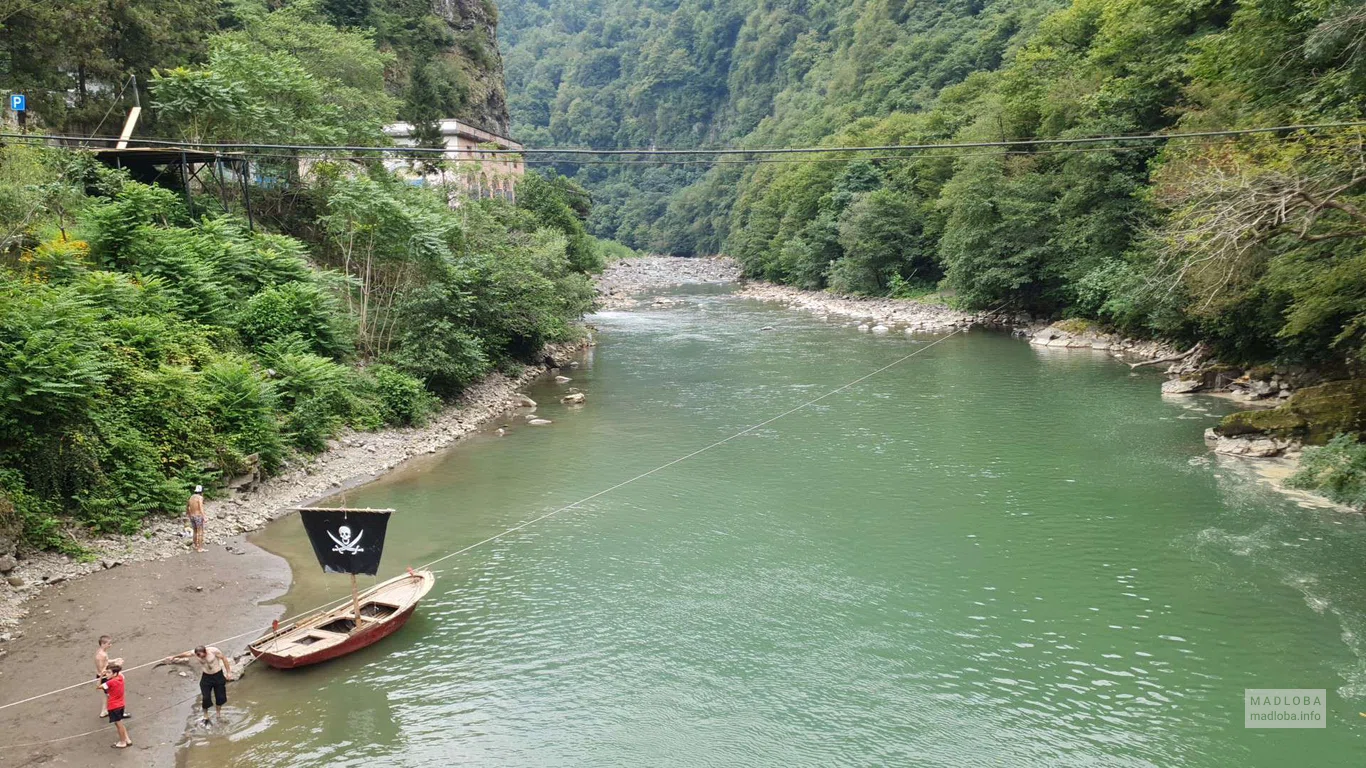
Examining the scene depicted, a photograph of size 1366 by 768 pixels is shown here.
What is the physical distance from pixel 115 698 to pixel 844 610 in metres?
9.54

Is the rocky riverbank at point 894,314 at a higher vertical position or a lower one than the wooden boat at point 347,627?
higher

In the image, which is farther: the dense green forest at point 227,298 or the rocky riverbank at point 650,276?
the rocky riverbank at point 650,276

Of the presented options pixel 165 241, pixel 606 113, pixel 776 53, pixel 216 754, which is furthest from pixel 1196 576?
pixel 606 113

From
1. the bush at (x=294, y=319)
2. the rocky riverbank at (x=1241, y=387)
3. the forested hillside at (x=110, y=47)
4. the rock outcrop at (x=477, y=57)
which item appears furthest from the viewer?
the rock outcrop at (x=477, y=57)

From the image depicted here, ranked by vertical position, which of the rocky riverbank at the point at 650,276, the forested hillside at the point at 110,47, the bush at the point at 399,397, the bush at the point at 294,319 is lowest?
the bush at the point at 399,397

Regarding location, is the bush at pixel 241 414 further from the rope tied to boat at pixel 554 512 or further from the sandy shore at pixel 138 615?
the rope tied to boat at pixel 554 512

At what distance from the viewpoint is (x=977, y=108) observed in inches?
2035

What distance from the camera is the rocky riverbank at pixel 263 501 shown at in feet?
43.3

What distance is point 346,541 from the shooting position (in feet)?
39.9

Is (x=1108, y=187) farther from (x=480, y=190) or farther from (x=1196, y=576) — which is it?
(x=480, y=190)

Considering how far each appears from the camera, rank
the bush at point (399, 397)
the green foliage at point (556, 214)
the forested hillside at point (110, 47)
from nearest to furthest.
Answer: the bush at point (399, 397) → the forested hillside at point (110, 47) → the green foliage at point (556, 214)

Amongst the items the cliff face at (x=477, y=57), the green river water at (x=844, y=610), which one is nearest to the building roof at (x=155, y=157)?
the green river water at (x=844, y=610)

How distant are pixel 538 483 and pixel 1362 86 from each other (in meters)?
19.7

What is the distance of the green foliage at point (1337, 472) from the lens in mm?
15758
